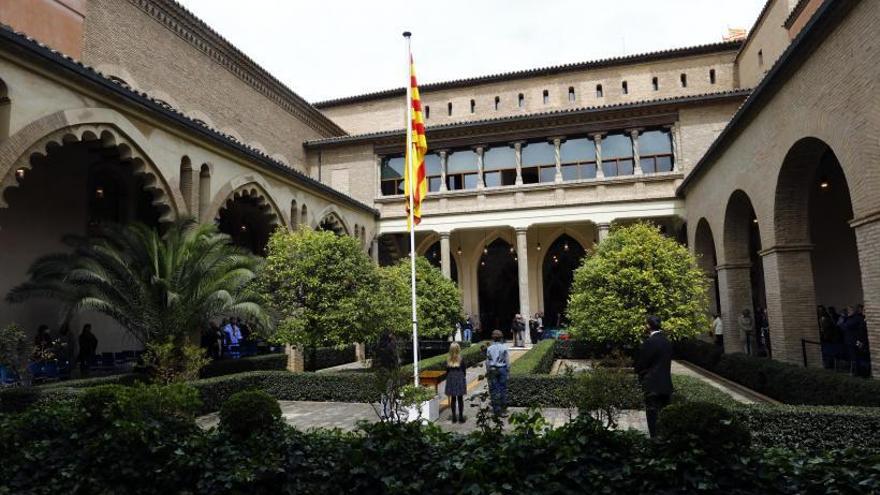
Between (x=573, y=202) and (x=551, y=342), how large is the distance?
7570 mm

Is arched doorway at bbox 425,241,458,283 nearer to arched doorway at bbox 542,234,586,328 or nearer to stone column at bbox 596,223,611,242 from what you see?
arched doorway at bbox 542,234,586,328

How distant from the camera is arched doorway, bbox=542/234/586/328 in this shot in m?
30.9

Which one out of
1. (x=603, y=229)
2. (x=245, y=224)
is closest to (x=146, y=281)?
(x=245, y=224)

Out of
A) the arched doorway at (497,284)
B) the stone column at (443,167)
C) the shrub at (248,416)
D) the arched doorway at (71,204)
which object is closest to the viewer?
the shrub at (248,416)

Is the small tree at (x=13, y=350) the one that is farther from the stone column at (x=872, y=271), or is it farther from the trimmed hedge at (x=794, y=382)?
the stone column at (x=872, y=271)

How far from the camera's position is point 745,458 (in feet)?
12.2

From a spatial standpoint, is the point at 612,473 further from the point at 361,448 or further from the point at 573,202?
the point at 573,202

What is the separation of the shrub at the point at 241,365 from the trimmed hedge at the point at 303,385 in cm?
166

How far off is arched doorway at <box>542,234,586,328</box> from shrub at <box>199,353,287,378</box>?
685 inches

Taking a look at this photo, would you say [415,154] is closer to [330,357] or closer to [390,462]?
[390,462]

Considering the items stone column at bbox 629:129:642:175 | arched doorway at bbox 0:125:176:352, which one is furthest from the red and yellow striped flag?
stone column at bbox 629:129:642:175

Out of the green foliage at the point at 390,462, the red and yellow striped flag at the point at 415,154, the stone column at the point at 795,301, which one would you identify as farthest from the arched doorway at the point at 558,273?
the green foliage at the point at 390,462

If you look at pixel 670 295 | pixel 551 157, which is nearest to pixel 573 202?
pixel 551 157

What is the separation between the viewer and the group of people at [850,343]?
11.5 metres
